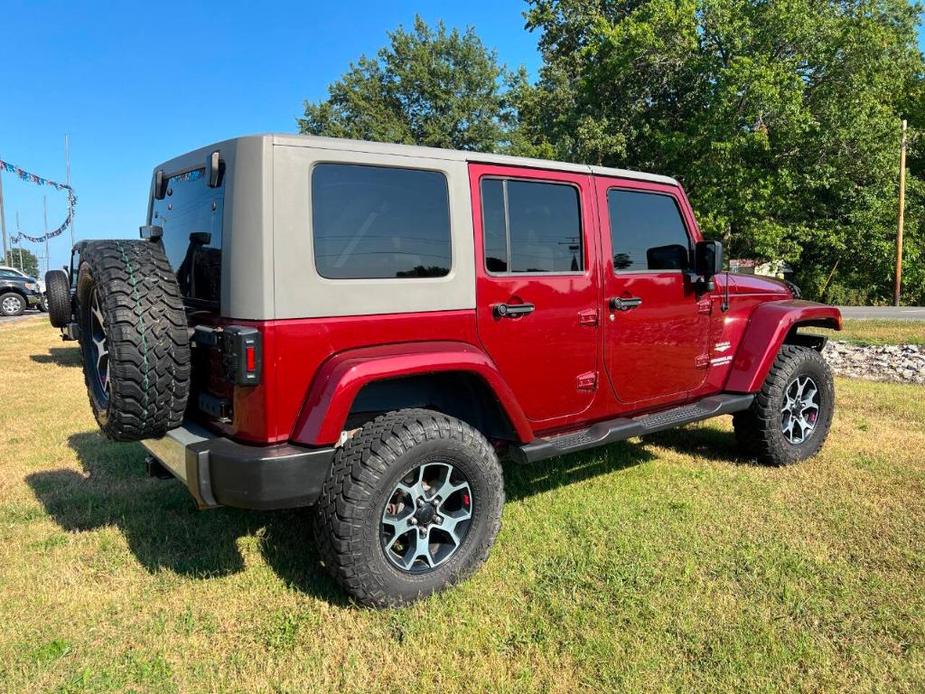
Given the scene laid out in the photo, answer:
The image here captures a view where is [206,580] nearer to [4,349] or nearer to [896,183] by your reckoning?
[4,349]

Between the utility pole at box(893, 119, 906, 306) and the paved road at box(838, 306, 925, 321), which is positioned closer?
the paved road at box(838, 306, 925, 321)

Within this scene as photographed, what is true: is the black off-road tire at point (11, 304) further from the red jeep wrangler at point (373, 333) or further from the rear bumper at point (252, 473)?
the rear bumper at point (252, 473)

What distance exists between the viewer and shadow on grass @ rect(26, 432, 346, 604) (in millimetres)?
3150

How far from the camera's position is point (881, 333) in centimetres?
1276

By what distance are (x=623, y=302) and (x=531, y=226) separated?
724mm

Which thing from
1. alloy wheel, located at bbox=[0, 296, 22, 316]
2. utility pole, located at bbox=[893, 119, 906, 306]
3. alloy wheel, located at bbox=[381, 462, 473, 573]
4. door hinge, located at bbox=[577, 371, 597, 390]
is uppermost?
utility pole, located at bbox=[893, 119, 906, 306]

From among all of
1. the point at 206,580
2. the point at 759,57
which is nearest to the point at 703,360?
the point at 206,580

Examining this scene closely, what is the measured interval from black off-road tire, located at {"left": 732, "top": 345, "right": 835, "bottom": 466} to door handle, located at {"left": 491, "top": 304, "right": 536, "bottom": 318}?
2234mm

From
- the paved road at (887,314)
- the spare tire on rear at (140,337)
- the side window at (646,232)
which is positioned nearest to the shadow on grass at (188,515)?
the spare tire on rear at (140,337)

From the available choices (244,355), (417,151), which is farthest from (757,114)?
(244,355)

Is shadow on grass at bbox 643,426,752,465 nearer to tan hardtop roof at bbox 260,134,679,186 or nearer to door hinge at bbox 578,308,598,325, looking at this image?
door hinge at bbox 578,308,598,325

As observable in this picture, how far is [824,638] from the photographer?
2543 mm

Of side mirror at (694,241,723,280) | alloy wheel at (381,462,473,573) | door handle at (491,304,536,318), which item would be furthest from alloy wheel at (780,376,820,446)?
alloy wheel at (381,462,473,573)

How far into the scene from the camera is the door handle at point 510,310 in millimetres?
3105
